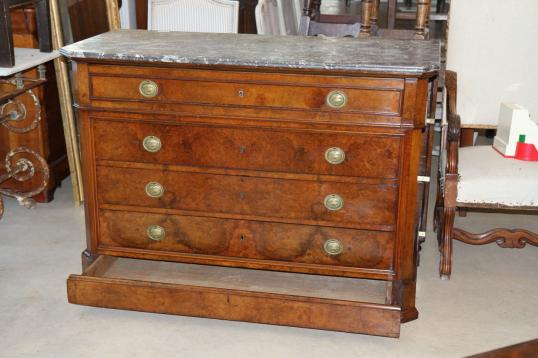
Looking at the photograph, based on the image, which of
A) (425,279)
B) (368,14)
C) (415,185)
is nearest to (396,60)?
(415,185)

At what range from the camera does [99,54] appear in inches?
113

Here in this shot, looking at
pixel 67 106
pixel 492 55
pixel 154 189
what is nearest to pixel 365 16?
pixel 492 55

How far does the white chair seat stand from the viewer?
338 centimetres

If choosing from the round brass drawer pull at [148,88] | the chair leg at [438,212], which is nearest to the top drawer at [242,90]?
the round brass drawer pull at [148,88]

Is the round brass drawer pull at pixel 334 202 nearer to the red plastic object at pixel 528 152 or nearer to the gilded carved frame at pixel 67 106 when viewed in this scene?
the red plastic object at pixel 528 152

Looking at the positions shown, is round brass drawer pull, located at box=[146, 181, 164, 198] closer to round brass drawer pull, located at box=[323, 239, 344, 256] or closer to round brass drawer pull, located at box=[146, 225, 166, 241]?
round brass drawer pull, located at box=[146, 225, 166, 241]

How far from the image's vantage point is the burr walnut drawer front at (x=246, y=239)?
3.00 m

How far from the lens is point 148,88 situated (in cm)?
293

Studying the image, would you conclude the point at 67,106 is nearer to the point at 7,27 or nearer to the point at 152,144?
the point at 7,27

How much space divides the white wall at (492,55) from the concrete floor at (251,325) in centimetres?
80

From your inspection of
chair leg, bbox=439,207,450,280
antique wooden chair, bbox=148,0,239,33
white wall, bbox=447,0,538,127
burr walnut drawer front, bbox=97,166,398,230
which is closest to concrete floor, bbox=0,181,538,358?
chair leg, bbox=439,207,450,280

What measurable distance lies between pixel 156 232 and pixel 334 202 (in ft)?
2.38

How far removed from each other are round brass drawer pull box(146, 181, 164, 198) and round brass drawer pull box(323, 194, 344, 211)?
25.4 inches

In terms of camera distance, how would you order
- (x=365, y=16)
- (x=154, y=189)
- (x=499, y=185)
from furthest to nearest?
(x=365, y=16), (x=499, y=185), (x=154, y=189)
